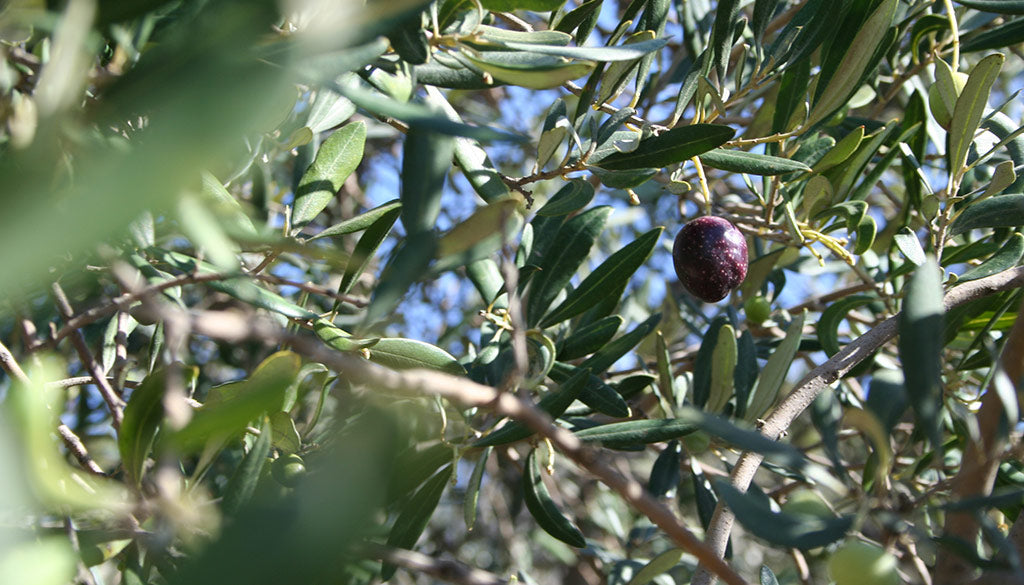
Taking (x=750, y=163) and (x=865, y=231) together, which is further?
(x=865, y=231)

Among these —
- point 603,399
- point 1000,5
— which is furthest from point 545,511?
point 1000,5

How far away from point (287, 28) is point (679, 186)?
626 millimetres

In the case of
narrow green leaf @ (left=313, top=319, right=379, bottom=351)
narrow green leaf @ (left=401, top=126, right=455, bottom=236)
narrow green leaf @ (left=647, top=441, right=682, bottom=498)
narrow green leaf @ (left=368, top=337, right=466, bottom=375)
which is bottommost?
narrow green leaf @ (left=647, top=441, right=682, bottom=498)

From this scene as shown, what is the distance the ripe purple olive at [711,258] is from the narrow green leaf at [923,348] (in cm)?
62

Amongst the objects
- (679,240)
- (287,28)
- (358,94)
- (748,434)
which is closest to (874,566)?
(748,434)

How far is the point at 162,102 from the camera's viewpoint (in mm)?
606

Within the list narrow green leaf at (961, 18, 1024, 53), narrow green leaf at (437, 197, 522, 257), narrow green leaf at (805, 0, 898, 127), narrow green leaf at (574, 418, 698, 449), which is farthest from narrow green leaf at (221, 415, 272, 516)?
narrow green leaf at (961, 18, 1024, 53)

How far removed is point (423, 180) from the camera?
79 centimetres

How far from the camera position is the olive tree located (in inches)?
23.3

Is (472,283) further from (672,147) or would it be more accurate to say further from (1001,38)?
(1001,38)

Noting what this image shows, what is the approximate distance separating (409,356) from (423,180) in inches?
19.3

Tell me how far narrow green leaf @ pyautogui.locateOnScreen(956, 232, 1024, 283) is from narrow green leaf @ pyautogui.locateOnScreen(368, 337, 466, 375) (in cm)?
79

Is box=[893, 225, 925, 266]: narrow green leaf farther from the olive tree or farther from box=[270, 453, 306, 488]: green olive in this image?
box=[270, 453, 306, 488]: green olive

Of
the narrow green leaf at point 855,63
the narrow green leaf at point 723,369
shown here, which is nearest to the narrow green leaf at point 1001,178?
the narrow green leaf at point 855,63
